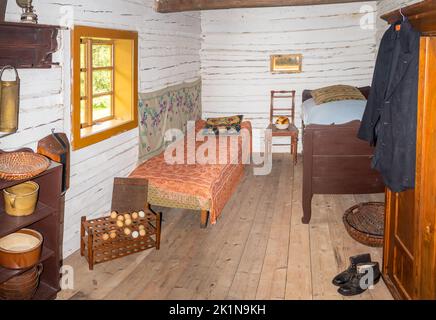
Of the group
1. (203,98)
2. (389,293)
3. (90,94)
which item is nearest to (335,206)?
(389,293)

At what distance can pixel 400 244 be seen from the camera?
323 centimetres

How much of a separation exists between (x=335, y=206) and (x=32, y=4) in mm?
3713

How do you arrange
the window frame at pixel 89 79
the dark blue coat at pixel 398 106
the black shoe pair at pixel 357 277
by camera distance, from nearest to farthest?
the dark blue coat at pixel 398 106 < the black shoe pair at pixel 357 277 < the window frame at pixel 89 79

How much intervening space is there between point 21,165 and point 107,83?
93.6 inches

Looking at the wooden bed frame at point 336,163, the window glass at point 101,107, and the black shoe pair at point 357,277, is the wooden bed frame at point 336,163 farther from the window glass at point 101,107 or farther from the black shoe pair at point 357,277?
the window glass at point 101,107

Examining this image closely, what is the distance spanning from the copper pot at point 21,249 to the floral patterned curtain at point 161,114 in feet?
7.69

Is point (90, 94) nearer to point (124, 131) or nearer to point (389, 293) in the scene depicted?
point (124, 131)

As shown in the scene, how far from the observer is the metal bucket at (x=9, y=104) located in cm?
291

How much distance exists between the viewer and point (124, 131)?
16.3ft

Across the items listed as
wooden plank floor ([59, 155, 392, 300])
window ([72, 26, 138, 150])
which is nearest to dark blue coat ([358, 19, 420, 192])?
wooden plank floor ([59, 155, 392, 300])

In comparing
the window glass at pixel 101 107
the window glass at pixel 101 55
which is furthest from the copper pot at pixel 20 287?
the window glass at pixel 101 55

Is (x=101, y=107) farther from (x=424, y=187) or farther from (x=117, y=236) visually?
(x=424, y=187)

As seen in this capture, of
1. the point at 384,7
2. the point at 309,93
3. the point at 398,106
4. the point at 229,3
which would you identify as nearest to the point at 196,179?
the point at 398,106

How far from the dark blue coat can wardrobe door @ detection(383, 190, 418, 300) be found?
0.61ft
